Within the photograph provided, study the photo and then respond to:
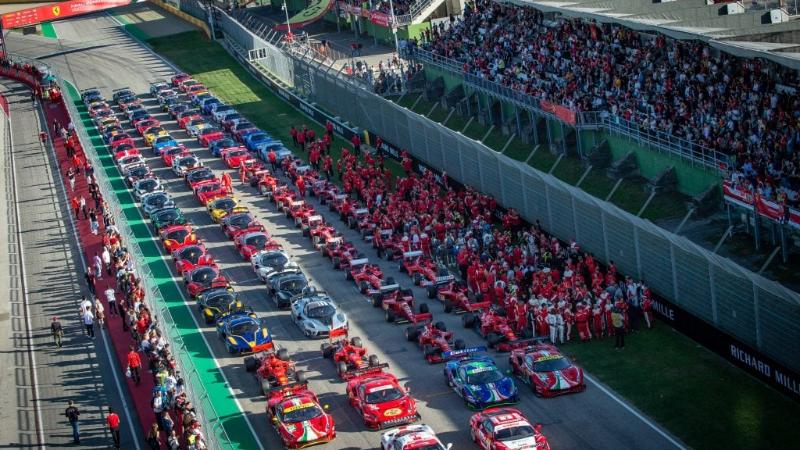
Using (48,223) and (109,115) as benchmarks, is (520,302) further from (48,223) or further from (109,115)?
(109,115)

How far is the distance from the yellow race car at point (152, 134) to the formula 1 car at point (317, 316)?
28.4 metres

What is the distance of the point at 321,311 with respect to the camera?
42.8 m

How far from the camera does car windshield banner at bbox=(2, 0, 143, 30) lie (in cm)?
11506

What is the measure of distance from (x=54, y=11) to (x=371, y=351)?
84.5 meters

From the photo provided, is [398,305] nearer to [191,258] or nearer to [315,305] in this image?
[315,305]

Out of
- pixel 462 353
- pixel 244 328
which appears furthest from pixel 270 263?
pixel 462 353

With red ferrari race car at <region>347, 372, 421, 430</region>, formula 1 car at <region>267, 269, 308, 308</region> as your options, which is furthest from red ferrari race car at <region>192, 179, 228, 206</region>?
red ferrari race car at <region>347, 372, 421, 430</region>

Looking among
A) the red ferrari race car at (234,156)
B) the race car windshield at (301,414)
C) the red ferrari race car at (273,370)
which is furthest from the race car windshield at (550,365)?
the red ferrari race car at (234,156)

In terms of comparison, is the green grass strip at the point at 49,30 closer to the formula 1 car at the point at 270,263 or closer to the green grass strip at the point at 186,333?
the green grass strip at the point at 186,333

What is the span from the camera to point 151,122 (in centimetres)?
7350

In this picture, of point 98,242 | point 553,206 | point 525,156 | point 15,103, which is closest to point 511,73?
point 525,156

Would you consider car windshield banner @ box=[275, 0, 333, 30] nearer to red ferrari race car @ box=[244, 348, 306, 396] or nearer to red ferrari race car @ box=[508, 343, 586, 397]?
red ferrari race car @ box=[244, 348, 306, 396]

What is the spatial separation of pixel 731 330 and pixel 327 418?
11464 millimetres

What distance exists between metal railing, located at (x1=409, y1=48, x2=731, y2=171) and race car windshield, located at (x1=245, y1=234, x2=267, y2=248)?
43.4 feet
